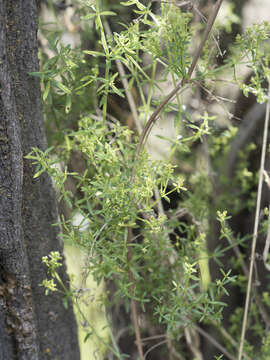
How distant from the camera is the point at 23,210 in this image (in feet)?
2.49

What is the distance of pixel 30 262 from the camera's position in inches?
31.1

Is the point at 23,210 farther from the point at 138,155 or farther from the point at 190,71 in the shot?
the point at 190,71

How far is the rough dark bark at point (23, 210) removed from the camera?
0.67 meters

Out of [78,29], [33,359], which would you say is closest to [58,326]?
[33,359]

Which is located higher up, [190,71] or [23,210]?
[190,71]

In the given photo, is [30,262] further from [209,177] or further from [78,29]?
[78,29]

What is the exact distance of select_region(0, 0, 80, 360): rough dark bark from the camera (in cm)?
67

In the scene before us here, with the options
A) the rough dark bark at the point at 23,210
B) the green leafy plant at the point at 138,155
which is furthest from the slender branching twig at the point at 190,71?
the rough dark bark at the point at 23,210

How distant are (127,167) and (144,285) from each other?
11.1 inches

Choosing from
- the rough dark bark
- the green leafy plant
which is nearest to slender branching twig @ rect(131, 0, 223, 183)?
the green leafy plant

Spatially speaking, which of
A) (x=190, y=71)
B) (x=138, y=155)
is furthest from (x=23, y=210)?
(x=190, y=71)

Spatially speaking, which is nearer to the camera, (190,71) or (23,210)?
(190,71)

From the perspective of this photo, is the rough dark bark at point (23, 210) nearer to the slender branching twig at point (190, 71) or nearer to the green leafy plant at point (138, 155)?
the green leafy plant at point (138, 155)

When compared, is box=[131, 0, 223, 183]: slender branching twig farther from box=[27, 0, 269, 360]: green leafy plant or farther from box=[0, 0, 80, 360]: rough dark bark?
box=[0, 0, 80, 360]: rough dark bark
